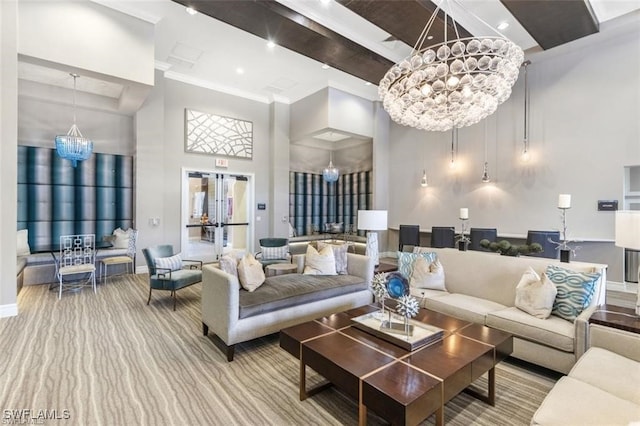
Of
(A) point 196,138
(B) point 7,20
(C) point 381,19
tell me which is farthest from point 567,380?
(A) point 196,138

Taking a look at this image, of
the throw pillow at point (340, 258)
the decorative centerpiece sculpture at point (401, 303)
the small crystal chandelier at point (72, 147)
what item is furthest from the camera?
the small crystal chandelier at point (72, 147)

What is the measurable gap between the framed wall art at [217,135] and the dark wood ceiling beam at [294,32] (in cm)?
320

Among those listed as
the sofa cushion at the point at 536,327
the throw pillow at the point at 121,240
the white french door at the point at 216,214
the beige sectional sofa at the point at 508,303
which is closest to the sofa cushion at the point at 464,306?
the beige sectional sofa at the point at 508,303

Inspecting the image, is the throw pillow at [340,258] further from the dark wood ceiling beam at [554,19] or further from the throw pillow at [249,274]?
the dark wood ceiling beam at [554,19]

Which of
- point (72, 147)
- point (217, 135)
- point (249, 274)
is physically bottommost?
point (249, 274)

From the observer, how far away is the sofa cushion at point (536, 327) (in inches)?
98.7

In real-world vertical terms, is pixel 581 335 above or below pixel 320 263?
below

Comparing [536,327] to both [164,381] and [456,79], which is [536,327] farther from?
[164,381]

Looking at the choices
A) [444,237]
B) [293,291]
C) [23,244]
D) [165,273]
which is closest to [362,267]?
[293,291]

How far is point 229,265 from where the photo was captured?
3.39 meters

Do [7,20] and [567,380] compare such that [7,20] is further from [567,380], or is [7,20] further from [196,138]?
[567,380]

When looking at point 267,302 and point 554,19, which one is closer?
point 267,302

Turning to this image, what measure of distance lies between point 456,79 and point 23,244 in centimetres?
762

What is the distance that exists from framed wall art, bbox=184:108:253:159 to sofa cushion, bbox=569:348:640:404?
7.45 meters
